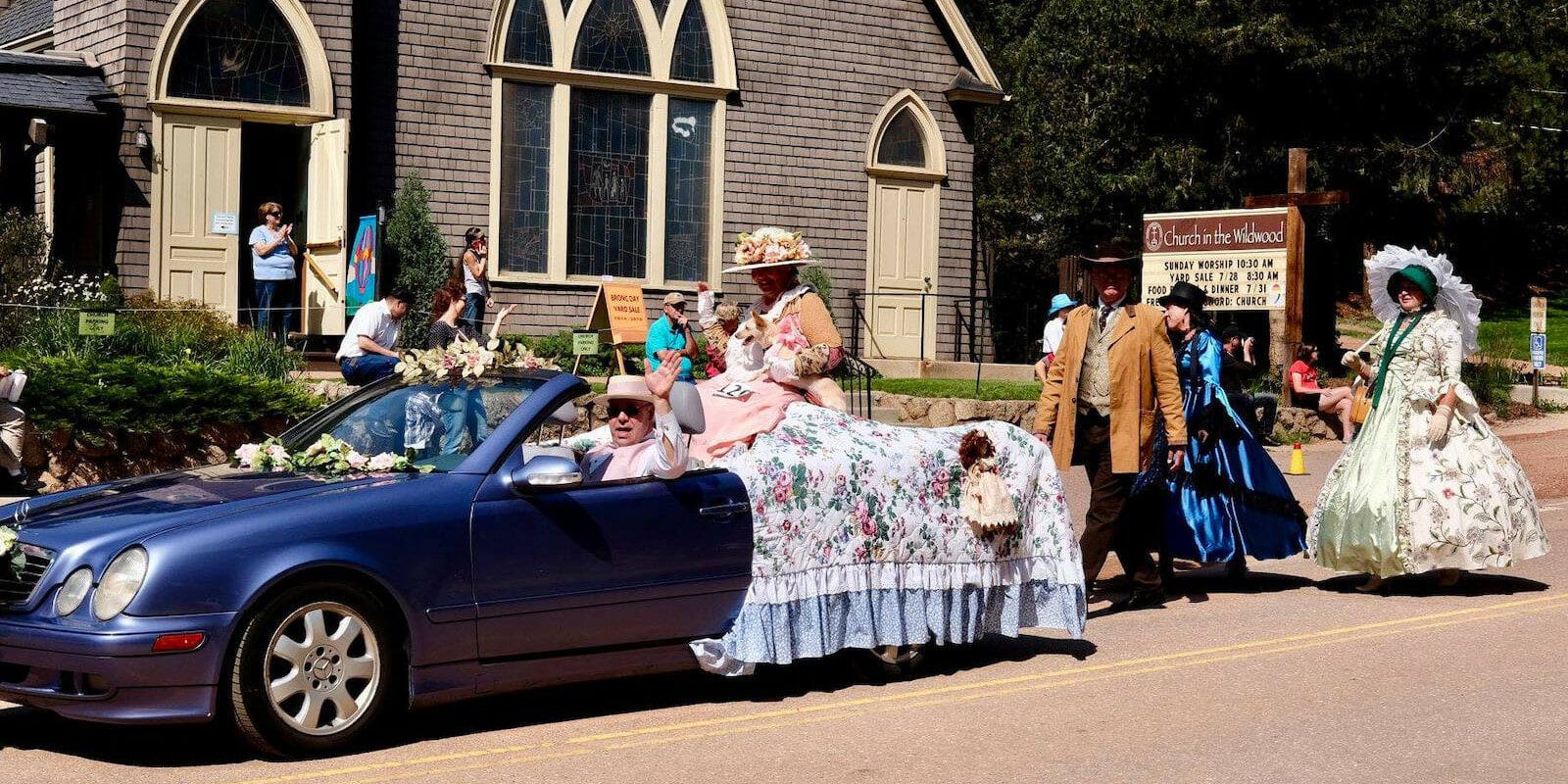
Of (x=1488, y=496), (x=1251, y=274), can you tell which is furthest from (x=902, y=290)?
(x=1488, y=496)

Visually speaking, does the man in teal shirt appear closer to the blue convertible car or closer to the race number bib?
the race number bib

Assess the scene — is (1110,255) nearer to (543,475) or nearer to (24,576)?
(543,475)

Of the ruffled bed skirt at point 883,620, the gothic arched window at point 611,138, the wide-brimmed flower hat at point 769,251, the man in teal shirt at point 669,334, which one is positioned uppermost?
the gothic arched window at point 611,138

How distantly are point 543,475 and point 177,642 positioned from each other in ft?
5.00

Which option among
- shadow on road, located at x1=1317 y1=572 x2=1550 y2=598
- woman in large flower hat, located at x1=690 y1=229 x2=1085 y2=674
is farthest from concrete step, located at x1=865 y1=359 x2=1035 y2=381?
woman in large flower hat, located at x1=690 y1=229 x2=1085 y2=674

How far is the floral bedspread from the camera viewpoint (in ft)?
24.9

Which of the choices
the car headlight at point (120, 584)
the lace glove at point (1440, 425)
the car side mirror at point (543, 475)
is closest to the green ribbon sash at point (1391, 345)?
the lace glove at point (1440, 425)

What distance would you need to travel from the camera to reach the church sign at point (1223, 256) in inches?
856

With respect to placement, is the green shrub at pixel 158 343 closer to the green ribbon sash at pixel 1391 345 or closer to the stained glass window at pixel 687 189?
the stained glass window at pixel 687 189

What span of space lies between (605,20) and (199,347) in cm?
799

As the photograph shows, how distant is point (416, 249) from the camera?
2056 centimetres

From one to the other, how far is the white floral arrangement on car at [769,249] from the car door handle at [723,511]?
193 cm

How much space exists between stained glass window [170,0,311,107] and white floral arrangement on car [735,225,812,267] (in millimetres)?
12240

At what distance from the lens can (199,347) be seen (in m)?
16.0
